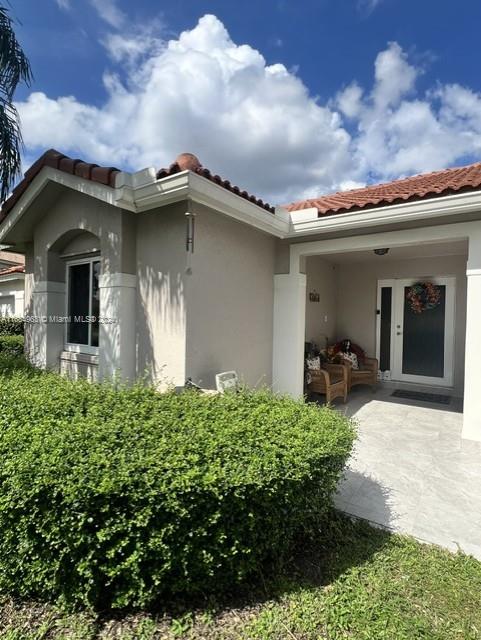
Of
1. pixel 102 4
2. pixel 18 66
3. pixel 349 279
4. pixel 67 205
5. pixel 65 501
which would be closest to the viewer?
pixel 65 501

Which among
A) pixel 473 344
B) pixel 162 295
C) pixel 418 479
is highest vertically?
pixel 162 295

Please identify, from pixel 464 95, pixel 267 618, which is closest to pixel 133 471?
pixel 267 618

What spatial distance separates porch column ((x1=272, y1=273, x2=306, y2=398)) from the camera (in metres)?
7.25

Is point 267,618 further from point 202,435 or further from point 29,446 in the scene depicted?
point 29,446

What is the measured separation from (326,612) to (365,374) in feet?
24.1

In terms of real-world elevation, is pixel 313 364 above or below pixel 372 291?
below

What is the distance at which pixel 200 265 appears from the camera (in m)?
5.46

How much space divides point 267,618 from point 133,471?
140 centimetres

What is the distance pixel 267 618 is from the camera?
2268mm

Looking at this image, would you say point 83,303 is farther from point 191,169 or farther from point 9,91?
point 9,91

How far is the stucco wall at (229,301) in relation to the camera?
5.44 metres

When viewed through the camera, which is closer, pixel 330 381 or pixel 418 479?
pixel 418 479

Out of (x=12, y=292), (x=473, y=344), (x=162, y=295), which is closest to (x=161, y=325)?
(x=162, y=295)

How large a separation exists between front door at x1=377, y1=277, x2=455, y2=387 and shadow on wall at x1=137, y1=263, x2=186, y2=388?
23.3ft
